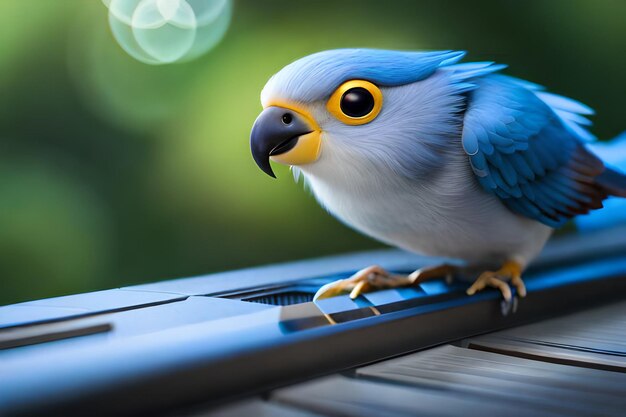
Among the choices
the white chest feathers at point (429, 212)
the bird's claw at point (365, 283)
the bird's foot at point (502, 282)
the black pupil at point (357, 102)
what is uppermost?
the black pupil at point (357, 102)

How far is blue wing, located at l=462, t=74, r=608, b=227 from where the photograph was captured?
609 mm

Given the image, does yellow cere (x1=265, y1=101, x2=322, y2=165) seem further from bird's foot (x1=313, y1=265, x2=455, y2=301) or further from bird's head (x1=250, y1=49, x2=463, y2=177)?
bird's foot (x1=313, y1=265, x2=455, y2=301)

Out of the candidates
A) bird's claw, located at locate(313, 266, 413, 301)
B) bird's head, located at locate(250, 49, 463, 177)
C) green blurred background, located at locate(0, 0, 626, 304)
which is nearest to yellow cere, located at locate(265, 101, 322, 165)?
bird's head, located at locate(250, 49, 463, 177)

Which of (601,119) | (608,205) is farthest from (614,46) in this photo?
(608,205)

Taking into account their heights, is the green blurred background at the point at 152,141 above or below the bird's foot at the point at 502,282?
above

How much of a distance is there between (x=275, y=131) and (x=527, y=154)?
267 millimetres

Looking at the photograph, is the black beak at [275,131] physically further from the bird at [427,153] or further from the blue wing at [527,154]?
the blue wing at [527,154]

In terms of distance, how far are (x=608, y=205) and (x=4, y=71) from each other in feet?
3.52

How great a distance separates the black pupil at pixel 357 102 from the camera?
58 cm

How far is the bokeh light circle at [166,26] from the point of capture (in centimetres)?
110

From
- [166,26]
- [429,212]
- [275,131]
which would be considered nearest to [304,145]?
→ [275,131]

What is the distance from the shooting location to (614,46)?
1.33 m

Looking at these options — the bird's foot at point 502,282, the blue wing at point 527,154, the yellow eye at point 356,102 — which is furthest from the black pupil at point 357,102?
the bird's foot at point 502,282

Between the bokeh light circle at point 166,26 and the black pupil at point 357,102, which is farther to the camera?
the bokeh light circle at point 166,26
